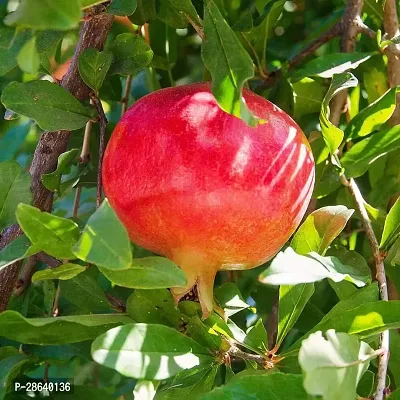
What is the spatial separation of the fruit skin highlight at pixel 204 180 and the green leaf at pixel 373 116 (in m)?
0.22

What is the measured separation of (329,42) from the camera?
52.8 inches

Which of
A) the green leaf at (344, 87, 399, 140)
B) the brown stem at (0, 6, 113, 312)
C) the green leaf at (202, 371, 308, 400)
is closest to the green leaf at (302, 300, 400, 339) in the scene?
the green leaf at (202, 371, 308, 400)

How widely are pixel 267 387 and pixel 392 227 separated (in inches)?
12.6

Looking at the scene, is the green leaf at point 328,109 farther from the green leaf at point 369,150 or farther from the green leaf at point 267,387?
the green leaf at point 267,387

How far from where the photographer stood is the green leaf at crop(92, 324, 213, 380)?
25.9 inches

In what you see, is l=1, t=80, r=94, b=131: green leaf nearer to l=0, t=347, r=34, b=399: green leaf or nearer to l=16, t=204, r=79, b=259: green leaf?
l=16, t=204, r=79, b=259: green leaf

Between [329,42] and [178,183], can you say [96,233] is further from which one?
[329,42]

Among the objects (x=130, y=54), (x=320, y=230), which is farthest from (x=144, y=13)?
(x=320, y=230)

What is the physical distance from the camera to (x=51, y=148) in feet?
3.25

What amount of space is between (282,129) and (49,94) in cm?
31

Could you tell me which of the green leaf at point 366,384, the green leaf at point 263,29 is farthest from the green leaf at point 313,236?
the green leaf at point 263,29

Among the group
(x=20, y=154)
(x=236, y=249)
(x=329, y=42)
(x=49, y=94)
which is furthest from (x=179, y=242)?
(x=20, y=154)

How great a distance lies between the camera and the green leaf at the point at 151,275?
683 mm

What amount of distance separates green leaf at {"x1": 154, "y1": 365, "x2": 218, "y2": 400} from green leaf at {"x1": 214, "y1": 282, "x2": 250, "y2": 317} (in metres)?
0.12
